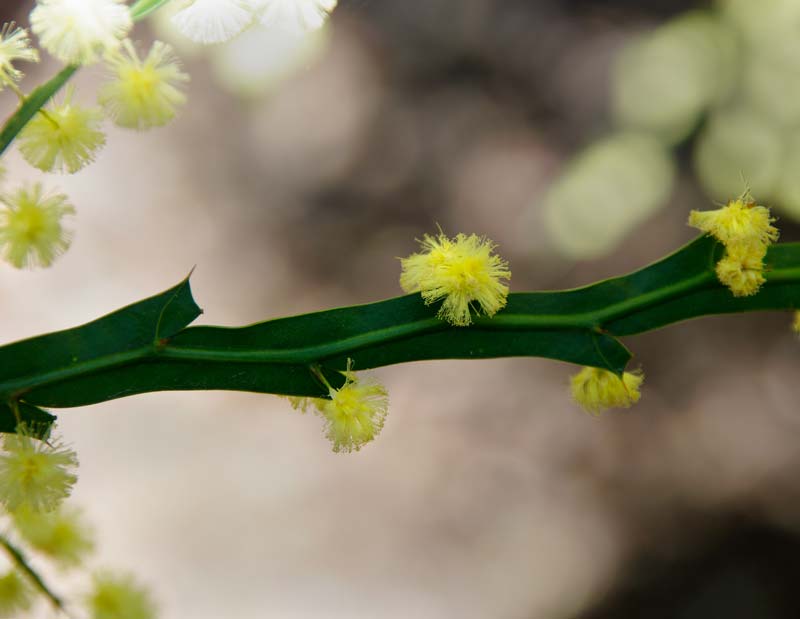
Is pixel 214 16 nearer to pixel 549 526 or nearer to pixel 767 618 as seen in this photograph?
pixel 549 526

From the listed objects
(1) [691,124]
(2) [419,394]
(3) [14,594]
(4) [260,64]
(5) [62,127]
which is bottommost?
(3) [14,594]

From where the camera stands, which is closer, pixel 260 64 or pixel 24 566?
pixel 24 566

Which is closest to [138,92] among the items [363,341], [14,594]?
[363,341]

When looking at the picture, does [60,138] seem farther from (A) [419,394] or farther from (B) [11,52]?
(A) [419,394]

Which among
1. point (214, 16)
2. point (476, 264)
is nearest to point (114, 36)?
point (214, 16)

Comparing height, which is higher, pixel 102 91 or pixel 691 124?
pixel 691 124

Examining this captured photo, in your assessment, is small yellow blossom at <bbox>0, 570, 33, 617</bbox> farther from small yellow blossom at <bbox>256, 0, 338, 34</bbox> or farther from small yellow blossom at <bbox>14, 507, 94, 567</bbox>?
small yellow blossom at <bbox>256, 0, 338, 34</bbox>
